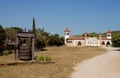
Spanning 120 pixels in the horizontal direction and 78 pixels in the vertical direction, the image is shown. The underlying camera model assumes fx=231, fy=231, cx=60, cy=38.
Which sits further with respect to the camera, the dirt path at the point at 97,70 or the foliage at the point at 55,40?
the foliage at the point at 55,40

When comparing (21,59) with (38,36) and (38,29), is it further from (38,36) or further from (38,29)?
(38,29)

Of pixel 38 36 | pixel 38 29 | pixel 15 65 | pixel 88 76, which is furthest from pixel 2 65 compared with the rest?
pixel 38 29

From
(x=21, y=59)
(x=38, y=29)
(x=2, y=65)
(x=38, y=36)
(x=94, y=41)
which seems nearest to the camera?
(x=2, y=65)

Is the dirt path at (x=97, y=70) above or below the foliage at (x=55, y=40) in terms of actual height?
below

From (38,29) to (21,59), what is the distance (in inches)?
1847

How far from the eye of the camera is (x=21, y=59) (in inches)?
932

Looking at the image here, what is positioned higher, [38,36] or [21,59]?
[38,36]

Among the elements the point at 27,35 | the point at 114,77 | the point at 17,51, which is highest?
the point at 27,35

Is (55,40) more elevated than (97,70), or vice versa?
(55,40)

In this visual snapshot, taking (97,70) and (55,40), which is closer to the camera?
(97,70)

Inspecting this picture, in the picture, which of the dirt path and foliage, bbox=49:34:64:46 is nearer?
the dirt path

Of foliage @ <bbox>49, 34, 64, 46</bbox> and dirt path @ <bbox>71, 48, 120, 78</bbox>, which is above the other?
foliage @ <bbox>49, 34, 64, 46</bbox>

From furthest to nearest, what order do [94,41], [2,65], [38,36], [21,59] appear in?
[94,41]
[38,36]
[21,59]
[2,65]

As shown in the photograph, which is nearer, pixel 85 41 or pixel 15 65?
pixel 15 65
